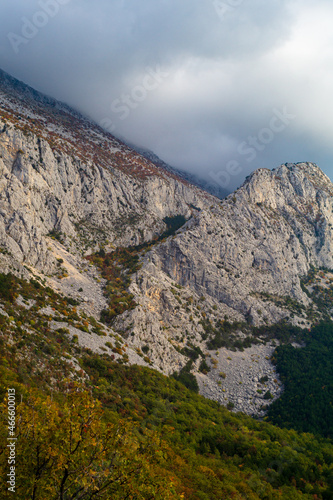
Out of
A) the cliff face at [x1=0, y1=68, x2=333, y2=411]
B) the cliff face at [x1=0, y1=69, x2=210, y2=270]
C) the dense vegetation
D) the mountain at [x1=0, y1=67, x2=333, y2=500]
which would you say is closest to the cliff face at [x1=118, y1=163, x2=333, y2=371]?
the cliff face at [x1=0, y1=68, x2=333, y2=411]

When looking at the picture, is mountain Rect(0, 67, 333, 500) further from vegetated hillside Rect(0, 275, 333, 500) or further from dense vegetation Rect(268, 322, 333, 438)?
dense vegetation Rect(268, 322, 333, 438)

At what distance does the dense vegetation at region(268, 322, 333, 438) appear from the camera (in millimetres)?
48344

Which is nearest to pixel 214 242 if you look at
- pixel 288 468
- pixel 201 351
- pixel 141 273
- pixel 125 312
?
pixel 141 273

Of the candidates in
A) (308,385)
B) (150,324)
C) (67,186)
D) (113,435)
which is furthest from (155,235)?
(113,435)

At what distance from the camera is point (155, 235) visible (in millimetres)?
104312

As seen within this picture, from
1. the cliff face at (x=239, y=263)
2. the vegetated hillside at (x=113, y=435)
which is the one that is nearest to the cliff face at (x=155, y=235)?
the cliff face at (x=239, y=263)

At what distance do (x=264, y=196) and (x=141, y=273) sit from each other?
75366 mm

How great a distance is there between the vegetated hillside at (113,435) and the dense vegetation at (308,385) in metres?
13.3

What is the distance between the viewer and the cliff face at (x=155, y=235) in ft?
200

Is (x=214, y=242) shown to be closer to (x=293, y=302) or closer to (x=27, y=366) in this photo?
(x=293, y=302)

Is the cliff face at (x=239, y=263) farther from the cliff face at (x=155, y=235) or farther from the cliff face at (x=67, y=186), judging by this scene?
the cliff face at (x=67, y=186)

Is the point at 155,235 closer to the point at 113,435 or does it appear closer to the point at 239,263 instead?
the point at 239,263

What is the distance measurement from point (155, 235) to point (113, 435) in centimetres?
9740

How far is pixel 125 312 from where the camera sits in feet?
201
